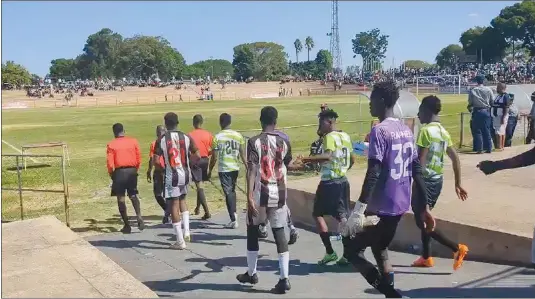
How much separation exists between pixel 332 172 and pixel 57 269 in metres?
3.17

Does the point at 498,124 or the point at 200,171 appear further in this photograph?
the point at 498,124

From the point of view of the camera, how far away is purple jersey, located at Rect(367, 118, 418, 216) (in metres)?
4.82

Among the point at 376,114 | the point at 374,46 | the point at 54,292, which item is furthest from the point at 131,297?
the point at 374,46

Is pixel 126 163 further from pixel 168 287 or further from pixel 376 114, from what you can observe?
pixel 376 114

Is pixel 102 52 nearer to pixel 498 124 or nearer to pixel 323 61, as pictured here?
pixel 323 61

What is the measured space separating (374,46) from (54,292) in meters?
119

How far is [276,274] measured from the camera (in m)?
6.75

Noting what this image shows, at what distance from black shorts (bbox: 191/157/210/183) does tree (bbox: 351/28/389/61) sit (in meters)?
112

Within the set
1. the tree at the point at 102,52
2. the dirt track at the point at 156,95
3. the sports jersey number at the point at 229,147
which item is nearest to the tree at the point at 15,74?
the dirt track at the point at 156,95

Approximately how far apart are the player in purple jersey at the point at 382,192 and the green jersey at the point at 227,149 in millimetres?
4290

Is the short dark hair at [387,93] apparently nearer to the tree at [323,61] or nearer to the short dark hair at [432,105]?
the short dark hair at [432,105]

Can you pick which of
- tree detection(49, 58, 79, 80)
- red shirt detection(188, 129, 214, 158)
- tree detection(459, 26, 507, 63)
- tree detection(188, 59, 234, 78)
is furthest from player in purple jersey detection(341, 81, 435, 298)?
tree detection(188, 59, 234, 78)

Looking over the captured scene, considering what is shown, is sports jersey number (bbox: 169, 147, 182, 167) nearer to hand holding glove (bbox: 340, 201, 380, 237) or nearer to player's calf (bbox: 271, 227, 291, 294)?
player's calf (bbox: 271, 227, 291, 294)

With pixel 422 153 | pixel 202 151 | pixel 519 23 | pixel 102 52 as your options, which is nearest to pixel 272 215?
pixel 422 153
